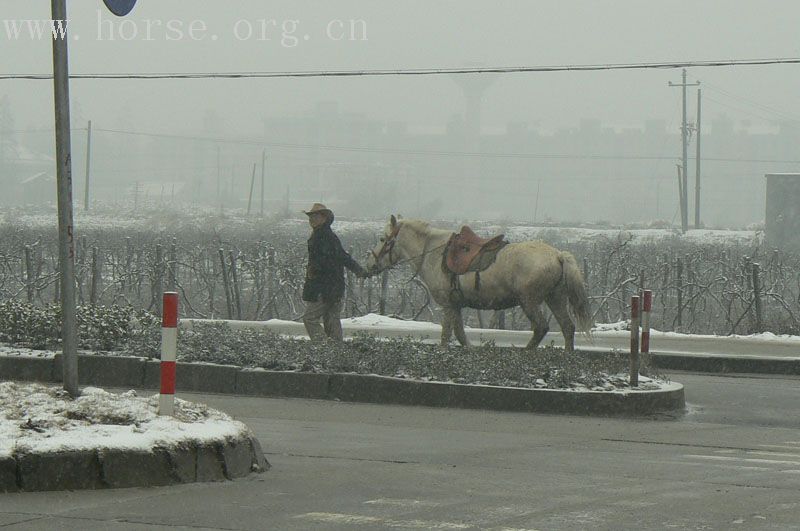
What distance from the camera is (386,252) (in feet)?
65.9

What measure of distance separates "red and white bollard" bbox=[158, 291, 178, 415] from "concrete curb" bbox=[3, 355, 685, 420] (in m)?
5.41

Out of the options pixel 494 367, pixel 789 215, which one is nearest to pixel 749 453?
pixel 494 367

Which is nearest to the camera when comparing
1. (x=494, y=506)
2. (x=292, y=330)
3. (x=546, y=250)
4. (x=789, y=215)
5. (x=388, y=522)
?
(x=388, y=522)

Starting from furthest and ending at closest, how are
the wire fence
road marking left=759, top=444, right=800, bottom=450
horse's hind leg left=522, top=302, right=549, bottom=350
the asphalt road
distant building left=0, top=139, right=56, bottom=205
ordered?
distant building left=0, top=139, right=56, bottom=205, the wire fence, horse's hind leg left=522, top=302, right=549, bottom=350, road marking left=759, top=444, right=800, bottom=450, the asphalt road

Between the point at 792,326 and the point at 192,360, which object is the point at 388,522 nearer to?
the point at 192,360

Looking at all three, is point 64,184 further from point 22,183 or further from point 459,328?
point 22,183

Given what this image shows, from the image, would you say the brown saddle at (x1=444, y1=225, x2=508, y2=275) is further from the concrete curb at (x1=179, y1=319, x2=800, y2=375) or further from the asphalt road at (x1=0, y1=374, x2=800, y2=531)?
the asphalt road at (x1=0, y1=374, x2=800, y2=531)

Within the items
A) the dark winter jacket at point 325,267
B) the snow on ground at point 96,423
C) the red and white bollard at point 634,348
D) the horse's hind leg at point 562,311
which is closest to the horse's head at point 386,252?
the dark winter jacket at point 325,267

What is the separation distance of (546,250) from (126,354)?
578 centimetres

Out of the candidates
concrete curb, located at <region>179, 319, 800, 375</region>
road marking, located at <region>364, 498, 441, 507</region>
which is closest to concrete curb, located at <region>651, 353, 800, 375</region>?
concrete curb, located at <region>179, 319, 800, 375</region>

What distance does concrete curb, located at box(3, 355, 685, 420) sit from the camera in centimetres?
1388

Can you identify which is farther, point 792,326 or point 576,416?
point 792,326

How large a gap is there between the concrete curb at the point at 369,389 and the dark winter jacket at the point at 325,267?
7.55ft

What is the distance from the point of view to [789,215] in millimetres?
69125
